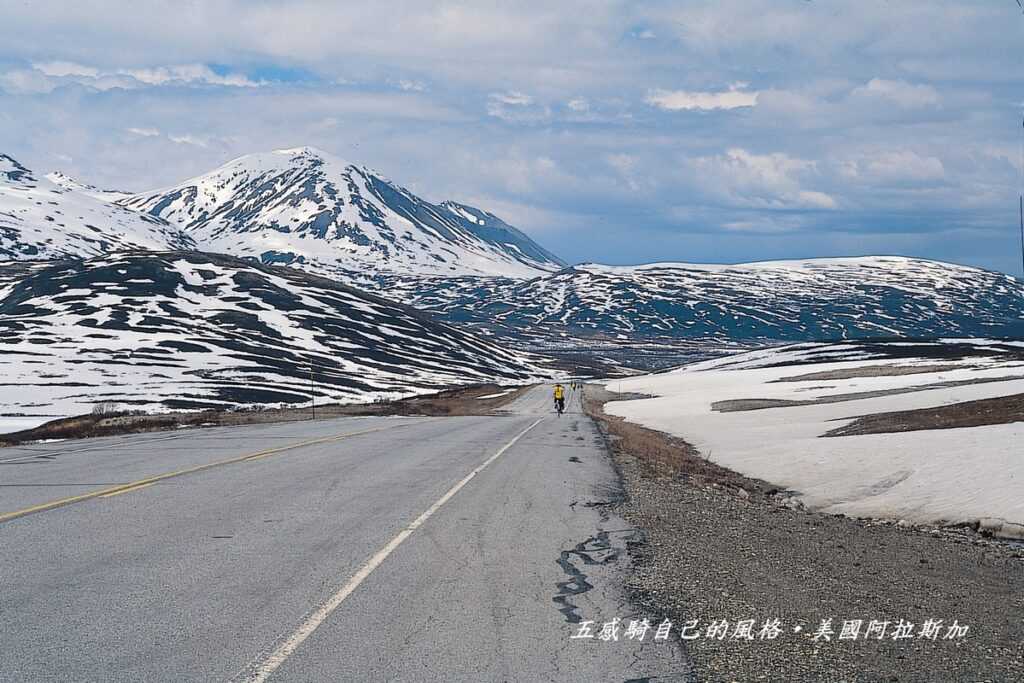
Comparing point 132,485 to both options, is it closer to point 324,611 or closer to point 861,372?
point 324,611

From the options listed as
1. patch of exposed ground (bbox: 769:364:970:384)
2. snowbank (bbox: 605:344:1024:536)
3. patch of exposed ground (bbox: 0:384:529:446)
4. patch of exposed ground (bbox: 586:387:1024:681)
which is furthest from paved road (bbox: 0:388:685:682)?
patch of exposed ground (bbox: 769:364:970:384)

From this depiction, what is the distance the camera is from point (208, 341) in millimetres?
114000

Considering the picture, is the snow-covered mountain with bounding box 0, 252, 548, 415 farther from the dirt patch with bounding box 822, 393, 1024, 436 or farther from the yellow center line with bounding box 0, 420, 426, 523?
the dirt patch with bounding box 822, 393, 1024, 436

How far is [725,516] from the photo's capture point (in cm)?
1465

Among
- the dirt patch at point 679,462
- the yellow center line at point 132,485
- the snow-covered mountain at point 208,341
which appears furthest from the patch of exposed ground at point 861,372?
the yellow center line at point 132,485

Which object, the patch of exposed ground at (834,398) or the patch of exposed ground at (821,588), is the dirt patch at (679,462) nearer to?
the patch of exposed ground at (821,588)

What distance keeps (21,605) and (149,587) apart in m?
1.09

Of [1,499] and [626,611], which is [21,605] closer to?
[626,611]

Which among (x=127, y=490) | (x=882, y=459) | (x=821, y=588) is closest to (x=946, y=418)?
(x=882, y=459)

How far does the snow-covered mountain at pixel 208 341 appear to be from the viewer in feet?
277

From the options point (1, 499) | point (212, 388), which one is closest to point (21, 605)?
point (1, 499)

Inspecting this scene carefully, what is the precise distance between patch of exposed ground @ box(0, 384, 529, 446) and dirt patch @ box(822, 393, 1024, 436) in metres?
26.3

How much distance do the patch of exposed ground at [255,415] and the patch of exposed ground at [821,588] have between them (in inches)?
1010

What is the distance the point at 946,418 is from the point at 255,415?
35.4 m
